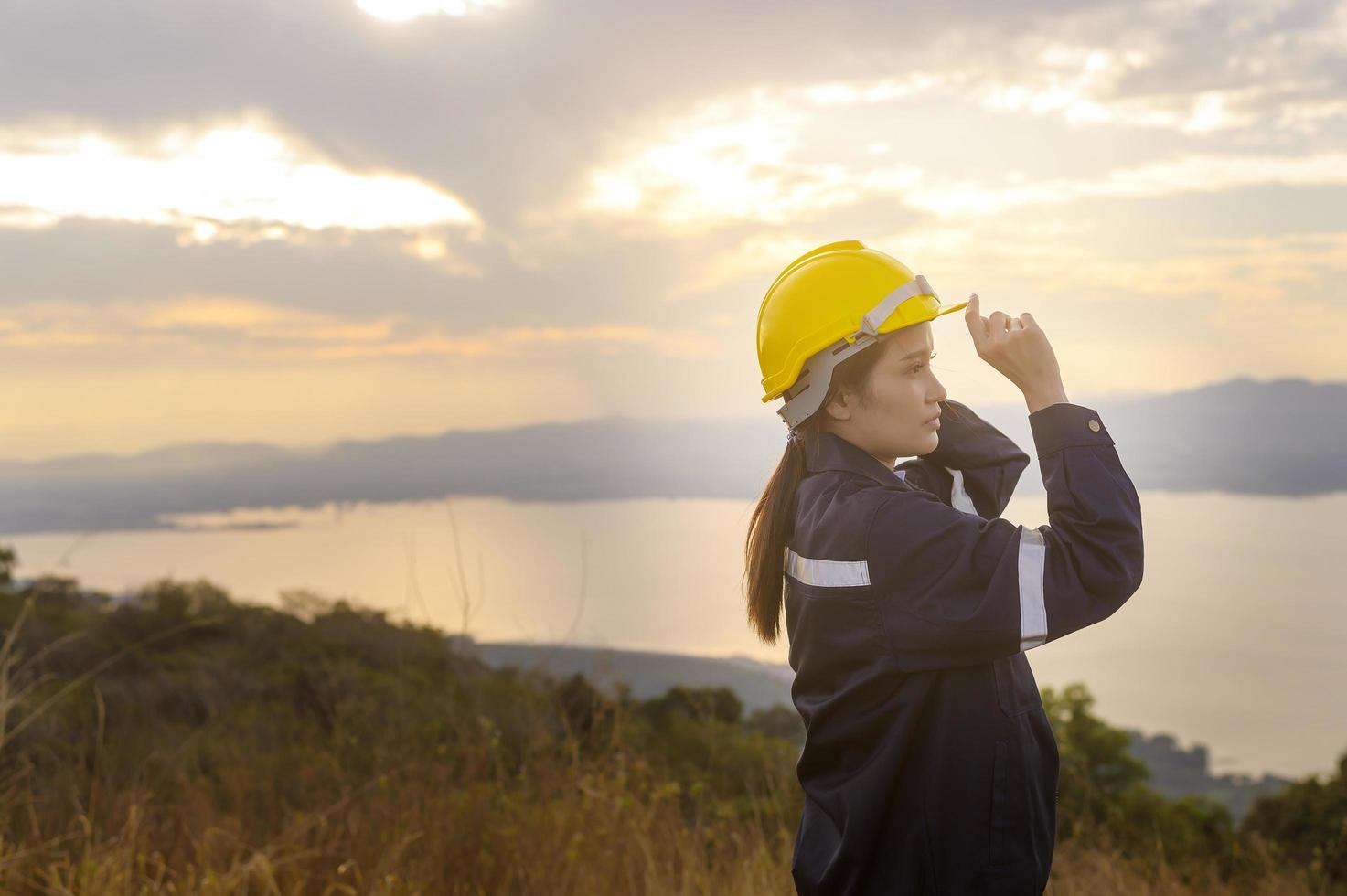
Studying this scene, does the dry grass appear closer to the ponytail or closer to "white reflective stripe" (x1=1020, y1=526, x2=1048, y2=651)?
the ponytail

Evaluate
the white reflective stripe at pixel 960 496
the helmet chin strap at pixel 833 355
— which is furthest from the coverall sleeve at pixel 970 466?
the helmet chin strap at pixel 833 355

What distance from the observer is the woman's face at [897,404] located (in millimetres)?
2451

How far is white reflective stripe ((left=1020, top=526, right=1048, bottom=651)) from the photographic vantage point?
2.12 m

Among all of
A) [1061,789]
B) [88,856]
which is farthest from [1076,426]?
[1061,789]

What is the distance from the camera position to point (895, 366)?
2459mm

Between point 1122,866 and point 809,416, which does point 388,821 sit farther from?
point 1122,866

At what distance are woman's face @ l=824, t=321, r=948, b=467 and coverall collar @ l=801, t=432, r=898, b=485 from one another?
32mm

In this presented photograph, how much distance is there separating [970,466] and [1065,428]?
489mm

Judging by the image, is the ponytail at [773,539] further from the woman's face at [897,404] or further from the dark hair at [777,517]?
the woman's face at [897,404]

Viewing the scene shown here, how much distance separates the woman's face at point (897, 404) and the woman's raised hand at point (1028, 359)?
6.3 inches

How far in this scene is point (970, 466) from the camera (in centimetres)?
273

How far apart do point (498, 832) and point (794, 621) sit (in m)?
2.52

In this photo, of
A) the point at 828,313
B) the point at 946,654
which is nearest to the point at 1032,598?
the point at 946,654

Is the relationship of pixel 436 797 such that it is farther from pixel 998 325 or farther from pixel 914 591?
pixel 998 325
